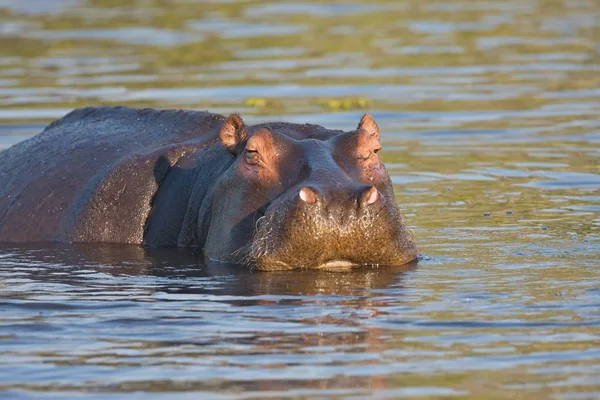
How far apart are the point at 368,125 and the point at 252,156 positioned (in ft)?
2.72

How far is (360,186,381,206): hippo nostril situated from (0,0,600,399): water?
49cm

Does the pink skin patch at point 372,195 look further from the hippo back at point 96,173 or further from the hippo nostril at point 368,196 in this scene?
the hippo back at point 96,173

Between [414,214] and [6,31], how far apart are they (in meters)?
16.3

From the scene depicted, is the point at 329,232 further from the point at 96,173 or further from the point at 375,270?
the point at 96,173

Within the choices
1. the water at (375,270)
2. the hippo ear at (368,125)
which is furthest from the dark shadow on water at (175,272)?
the hippo ear at (368,125)

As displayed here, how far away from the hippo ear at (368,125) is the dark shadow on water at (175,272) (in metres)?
0.90

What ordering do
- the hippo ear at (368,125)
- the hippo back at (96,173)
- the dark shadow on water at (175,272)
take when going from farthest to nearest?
the hippo back at (96,173), the hippo ear at (368,125), the dark shadow on water at (175,272)

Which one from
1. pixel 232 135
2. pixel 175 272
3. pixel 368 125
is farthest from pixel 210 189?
pixel 368 125

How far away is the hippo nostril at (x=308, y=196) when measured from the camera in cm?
823

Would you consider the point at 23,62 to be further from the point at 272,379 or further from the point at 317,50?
the point at 272,379

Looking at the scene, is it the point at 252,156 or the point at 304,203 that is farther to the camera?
the point at 252,156

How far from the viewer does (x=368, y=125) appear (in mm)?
9250

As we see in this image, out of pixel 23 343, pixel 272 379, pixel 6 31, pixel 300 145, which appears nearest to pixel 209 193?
pixel 300 145

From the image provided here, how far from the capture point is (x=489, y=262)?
8.98 meters
